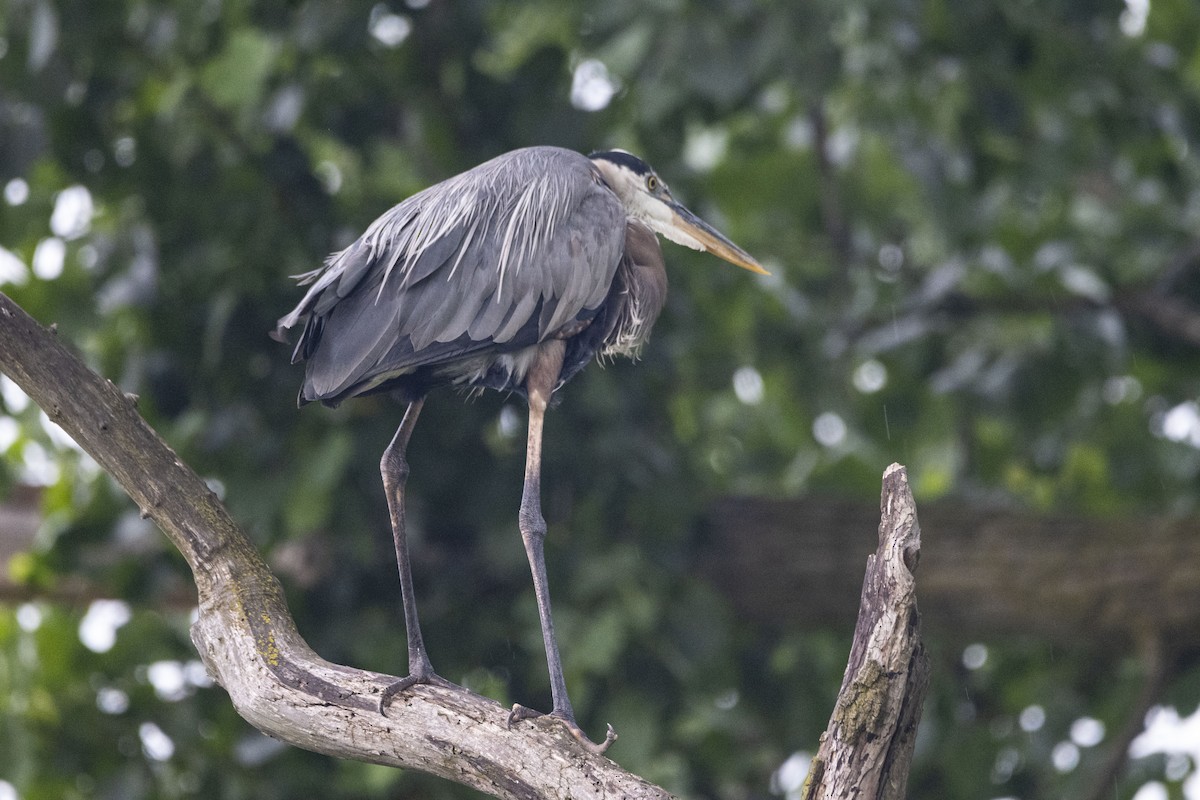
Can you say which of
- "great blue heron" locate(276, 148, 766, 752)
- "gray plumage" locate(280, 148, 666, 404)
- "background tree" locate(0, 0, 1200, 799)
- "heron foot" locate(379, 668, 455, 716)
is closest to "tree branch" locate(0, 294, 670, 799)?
"heron foot" locate(379, 668, 455, 716)

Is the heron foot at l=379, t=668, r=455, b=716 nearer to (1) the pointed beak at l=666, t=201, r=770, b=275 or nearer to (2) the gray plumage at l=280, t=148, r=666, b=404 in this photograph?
(2) the gray plumage at l=280, t=148, r=666, b=404

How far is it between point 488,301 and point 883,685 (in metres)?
1.20

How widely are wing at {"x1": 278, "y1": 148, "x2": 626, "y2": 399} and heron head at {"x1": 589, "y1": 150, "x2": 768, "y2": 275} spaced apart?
339 millimetres

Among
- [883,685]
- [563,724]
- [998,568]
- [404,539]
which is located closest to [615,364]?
[998,568]

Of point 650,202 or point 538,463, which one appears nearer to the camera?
point 538,463

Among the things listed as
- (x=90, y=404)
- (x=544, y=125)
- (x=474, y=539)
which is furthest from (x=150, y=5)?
(x=90, y=404)

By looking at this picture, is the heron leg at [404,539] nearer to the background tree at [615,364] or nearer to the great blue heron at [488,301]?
the great blue heron at [488,301]

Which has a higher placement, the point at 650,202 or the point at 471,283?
the point at 471,283

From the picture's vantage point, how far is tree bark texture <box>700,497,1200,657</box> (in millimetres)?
4695

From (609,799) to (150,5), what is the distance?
3.26 meters

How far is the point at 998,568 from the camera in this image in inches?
185

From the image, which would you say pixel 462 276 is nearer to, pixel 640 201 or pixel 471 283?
pixel 471 283

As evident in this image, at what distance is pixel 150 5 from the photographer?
452cm

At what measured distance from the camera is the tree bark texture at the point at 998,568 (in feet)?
15.4
